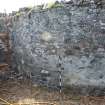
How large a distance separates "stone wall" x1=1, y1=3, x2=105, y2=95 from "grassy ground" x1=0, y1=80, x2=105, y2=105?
0.29 m

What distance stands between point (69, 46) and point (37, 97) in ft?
5.95

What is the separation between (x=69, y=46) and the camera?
7566 mm

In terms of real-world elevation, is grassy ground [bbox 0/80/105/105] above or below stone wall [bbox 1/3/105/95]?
below

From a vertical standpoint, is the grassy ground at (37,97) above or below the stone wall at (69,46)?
below

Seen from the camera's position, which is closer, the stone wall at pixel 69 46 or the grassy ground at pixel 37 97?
the grassy ground at pixel 37 97

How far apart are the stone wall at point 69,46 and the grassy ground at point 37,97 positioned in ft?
0.96

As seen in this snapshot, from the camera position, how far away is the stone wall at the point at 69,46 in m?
7.22

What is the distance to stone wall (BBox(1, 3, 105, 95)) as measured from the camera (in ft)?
23.7

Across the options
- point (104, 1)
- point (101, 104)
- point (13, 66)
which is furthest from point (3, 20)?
point (101, 104)

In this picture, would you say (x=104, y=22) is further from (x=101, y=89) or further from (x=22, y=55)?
(x=22, y=55)

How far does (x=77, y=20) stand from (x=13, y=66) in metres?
3.82

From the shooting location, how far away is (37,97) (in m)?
7.48

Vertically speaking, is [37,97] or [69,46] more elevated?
[69,46]

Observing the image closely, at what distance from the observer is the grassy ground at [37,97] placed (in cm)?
698
